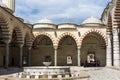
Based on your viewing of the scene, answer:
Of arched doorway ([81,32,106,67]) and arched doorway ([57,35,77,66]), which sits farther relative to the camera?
arched doorway ([57,35,77,66])

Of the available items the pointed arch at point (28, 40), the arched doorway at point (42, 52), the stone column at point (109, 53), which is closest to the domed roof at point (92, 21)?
A: the stone column at point (109, 53)

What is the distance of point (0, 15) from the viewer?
17.0 meters

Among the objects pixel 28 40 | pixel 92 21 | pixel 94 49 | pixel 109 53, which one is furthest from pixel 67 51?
pixel 109 53

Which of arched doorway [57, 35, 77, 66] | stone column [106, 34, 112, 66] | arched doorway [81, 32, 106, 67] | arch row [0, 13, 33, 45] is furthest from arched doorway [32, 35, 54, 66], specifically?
stone column [106, 34, 112, 66]

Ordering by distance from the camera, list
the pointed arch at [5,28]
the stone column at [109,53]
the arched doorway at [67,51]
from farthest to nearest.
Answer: the arched doorway at [67,51], the stone column at [109,53], the pointed arch at [5,28]

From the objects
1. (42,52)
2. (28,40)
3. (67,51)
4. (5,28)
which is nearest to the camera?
(5,28)

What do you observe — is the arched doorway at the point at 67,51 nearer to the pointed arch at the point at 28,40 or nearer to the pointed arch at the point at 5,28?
the pointed arch at the point at 28,40

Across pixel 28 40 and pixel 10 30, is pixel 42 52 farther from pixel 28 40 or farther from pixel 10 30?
pixel 10 30

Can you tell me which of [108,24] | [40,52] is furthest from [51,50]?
[108,24]

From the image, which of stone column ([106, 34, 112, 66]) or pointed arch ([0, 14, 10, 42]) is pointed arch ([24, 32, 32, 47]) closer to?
pointed arch ([0, 14, 10, 42])

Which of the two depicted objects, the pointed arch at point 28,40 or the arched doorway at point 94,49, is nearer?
the pointed arch at point 28,40

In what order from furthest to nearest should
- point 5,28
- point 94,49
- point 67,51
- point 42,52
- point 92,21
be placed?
point 42,52 < point 67,51 < point 94,49 < point 92,21 < point 5,28

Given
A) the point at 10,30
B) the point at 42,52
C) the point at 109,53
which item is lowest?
the point at 109,53

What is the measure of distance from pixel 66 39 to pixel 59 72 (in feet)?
49.9
